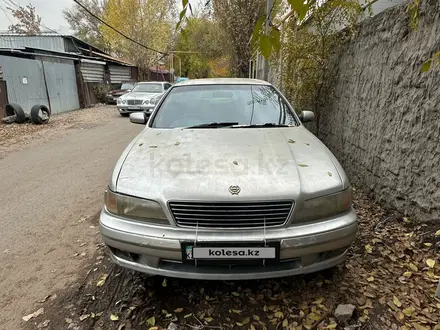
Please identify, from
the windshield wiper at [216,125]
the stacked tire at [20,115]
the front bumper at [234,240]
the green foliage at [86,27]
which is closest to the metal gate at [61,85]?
the stacked tire at [20,115]

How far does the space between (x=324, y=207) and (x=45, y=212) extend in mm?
3395

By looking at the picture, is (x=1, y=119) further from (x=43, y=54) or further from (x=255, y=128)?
(x=255, y=128)

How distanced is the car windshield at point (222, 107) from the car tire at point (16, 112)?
898 centimetres

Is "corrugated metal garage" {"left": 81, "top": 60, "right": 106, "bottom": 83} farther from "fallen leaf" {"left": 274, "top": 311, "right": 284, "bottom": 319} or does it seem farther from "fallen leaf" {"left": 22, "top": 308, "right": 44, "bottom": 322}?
"fallen leaf" {"left": 274, "top": 311, "right": 284, "bottom": 319}

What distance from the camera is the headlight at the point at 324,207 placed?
198 cm

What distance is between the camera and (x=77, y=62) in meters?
16.5

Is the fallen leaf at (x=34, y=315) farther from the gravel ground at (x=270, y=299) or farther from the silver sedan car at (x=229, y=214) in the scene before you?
the silver sedan car at (x=229, y=214)

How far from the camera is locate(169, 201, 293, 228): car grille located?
1927mm

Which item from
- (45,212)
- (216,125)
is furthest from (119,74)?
(216,125)

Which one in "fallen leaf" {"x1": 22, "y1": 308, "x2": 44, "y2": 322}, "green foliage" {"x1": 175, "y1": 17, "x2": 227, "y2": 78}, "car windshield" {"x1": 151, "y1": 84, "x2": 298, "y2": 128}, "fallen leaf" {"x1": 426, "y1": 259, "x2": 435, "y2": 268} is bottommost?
"fallen leaf" {"x1": 22, "y1": 308, "x2": 44, "y2": 322}

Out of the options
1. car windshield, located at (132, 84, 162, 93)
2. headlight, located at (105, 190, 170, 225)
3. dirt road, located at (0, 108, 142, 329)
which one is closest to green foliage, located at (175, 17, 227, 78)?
car windshield, located at (132, 84, 162, 93)

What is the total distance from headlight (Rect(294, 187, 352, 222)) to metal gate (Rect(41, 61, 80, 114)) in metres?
14.3

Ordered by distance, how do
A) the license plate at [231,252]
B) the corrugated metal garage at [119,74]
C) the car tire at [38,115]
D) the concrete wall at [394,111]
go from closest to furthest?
1. the license plate at [231,252]
2. the concrete wall at [394,111]
3. the car tire at [38,115]
4. the corrugated metal garage at [119,74]

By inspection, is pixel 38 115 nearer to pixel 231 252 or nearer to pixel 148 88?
pixel 148 88
